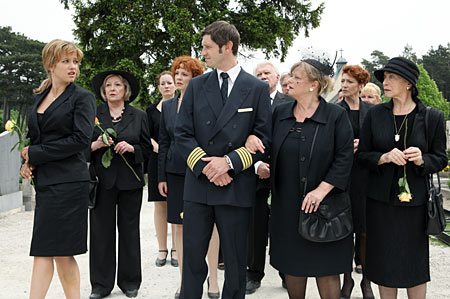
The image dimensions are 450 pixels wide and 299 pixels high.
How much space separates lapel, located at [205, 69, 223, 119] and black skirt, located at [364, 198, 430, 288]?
1.46 metres

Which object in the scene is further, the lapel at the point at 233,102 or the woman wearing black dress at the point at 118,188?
the woman wearing black dress at the point at 118,188

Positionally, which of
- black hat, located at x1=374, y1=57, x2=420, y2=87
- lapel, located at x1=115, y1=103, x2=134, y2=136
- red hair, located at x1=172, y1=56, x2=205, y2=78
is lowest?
lapel, located at x1=115, y1=103, x2=134, y2=136

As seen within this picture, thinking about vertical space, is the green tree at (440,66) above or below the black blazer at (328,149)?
above

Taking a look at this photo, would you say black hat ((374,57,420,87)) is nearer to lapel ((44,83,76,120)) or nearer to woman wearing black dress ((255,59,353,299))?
woman wearing black dress ((255,59,353,299))

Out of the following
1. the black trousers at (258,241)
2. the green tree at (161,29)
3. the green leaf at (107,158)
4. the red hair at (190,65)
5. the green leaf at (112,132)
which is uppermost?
the green tree at (161,29)

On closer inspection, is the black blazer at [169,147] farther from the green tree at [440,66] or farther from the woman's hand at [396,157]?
the green tree at [440,66]

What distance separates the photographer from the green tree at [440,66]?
264ft

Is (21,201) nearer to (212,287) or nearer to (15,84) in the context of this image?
(212,287)

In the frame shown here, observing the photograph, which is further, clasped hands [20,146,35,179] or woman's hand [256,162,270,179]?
woman's hand [256,162,270,179]

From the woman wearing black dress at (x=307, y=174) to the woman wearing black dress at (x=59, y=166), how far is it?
4.94 feet

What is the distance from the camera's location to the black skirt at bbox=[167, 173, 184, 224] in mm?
4754

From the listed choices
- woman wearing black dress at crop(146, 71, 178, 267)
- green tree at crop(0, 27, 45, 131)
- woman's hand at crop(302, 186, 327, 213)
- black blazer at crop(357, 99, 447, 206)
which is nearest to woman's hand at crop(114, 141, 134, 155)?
woman wearing black dress at crop(146, 71, 178, 267)

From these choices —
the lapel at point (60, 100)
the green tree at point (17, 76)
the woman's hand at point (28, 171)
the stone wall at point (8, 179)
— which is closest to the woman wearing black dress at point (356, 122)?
the lapel at point (60, 100)

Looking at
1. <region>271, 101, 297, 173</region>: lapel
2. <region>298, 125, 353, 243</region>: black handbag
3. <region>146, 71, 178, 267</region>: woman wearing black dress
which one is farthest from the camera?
<region>146, 71, 178, 267</region>: woman wearing black dress
